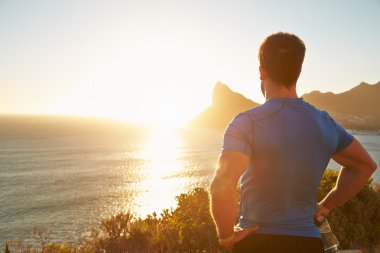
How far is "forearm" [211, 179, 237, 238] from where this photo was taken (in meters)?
1.87

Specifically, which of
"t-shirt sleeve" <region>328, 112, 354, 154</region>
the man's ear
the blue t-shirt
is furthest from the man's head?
"t-shirt sleeve" <region>328, 112, 354, 154</region>

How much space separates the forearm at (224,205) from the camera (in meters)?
1.87

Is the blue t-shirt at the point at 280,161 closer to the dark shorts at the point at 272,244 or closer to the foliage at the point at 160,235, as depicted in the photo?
the dark shorts at the point at 272,244

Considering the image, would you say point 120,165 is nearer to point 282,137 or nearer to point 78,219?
point 78,219

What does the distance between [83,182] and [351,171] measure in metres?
86.9

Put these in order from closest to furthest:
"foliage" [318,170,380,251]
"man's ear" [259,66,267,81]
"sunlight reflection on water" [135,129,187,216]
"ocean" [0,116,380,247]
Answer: "man's ear" [259,66,267,81]
"foliage" [318,170,380,251]
"ocean" [0,116,380,247]
"sunlight reflection on water" [135,129,187,216]

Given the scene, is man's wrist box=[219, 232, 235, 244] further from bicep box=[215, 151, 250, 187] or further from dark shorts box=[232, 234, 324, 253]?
bicep box=[215, 151, 250, 187]

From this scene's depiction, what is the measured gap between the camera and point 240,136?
1.87 m

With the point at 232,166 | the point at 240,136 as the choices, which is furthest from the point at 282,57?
the point at 232,166

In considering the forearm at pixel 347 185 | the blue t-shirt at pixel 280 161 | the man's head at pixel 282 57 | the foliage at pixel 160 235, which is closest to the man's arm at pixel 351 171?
the forearm at pixel 347 185

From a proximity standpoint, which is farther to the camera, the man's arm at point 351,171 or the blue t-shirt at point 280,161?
the man's arm at point 351,171

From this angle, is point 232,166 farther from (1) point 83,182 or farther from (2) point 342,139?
(1) point 83,182

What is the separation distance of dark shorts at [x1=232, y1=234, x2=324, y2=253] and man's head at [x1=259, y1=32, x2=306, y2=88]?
94 centimetres

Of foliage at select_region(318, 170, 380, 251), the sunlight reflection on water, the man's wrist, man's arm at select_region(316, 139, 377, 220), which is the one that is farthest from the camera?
the sunlight reflection on water
